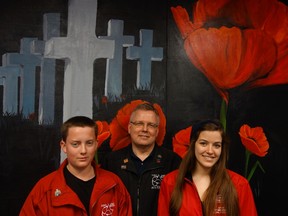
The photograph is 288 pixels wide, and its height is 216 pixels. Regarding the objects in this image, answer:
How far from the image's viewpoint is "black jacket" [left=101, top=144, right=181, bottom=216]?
2182mm

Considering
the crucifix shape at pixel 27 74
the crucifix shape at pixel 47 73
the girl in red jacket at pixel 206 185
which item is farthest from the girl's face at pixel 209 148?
the crucifix shape at pixel 27 74

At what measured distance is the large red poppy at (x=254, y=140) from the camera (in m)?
2.77

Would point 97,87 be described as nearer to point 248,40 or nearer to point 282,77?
point 248,40

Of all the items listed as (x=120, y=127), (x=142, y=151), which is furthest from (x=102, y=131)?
(x=142, y=151)

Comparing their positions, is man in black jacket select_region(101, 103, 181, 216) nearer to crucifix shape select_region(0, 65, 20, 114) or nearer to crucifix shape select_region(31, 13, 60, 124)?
crucifix shape select_region(31, 13, 60, 124)

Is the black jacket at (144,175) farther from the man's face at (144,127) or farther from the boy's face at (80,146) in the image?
the boy's face at (80,146)

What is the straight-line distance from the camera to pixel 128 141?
271 cm

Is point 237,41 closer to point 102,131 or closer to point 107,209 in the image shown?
point 102,131

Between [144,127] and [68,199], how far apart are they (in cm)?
67

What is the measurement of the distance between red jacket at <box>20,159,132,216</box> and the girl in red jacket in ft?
0.82

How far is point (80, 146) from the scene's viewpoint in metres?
1.87

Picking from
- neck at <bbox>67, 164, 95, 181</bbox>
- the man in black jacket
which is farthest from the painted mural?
neck at <bbox>67, 164, 95, 181</bbox>

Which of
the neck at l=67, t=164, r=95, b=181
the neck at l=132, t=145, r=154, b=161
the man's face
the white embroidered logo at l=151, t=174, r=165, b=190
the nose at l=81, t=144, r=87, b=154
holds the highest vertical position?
the man's face

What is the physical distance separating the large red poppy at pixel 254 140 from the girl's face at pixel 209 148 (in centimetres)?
92
